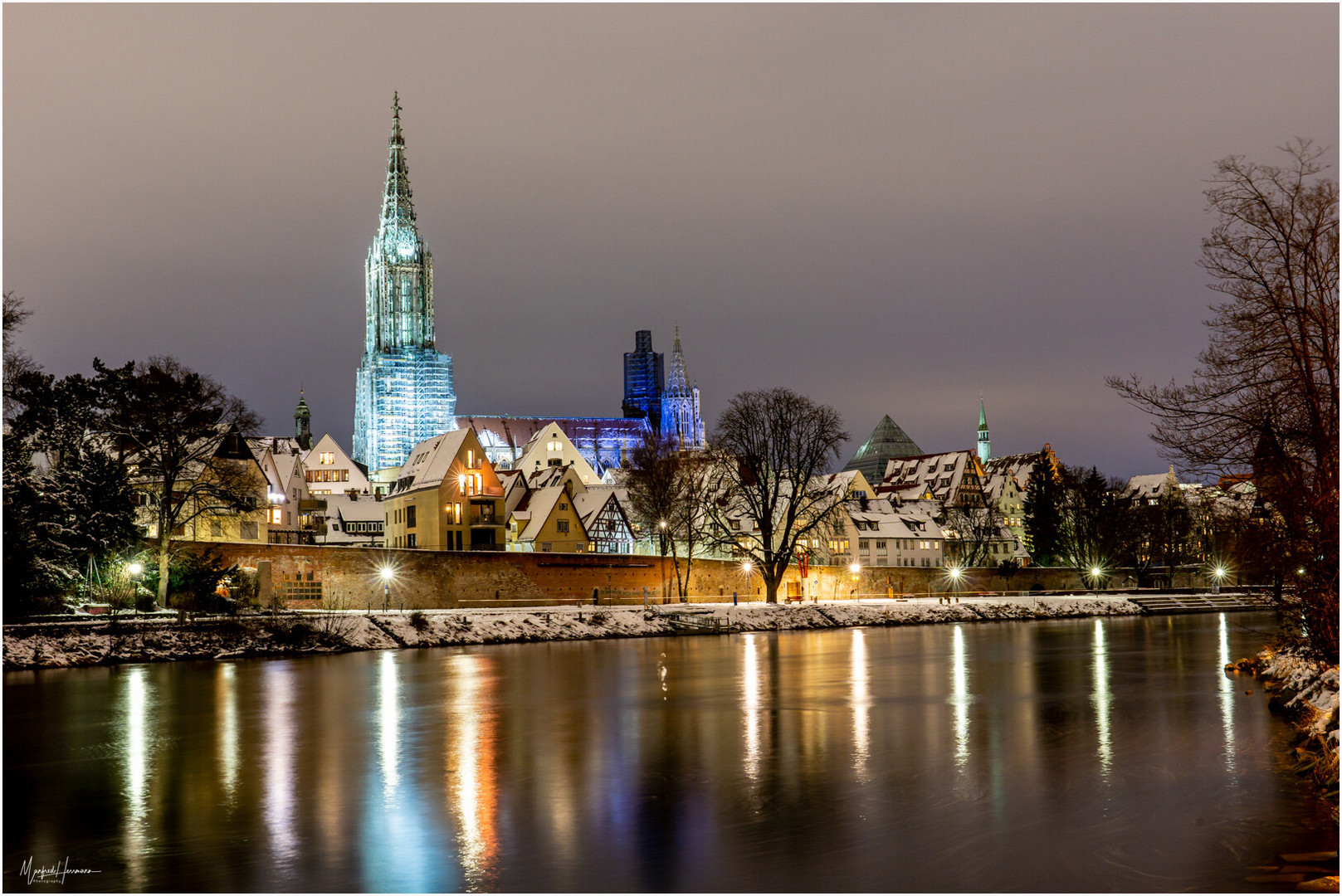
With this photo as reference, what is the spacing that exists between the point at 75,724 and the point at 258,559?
96.0ft

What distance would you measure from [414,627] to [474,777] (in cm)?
3153

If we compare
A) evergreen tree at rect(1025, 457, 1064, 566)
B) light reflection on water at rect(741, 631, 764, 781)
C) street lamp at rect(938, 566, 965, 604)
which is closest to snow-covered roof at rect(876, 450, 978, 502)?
evergreen tree at rect(1025, 457, 1064, 566)

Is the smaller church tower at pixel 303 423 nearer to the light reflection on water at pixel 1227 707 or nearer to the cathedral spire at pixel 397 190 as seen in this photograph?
the cathedral spire at pixel 397 190

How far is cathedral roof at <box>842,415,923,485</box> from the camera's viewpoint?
18150 centimetres

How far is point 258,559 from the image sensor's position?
54.3 meters

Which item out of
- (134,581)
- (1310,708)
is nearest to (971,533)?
(134,581)

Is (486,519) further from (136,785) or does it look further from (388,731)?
(136,785)

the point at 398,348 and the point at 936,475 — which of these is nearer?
the point at 936,475

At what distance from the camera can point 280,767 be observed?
20.5m

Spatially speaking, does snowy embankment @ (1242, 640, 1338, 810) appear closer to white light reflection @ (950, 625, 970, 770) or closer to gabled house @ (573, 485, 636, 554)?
white light reflection @ (950, 625, 970, 770)

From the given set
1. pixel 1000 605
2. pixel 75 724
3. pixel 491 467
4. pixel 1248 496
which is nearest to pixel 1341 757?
pixel 1248 496

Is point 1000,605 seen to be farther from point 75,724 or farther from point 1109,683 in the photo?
point 75,724

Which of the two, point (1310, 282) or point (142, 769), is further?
point (142, 769)

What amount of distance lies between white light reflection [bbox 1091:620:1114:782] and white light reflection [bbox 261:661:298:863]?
11.9 m
